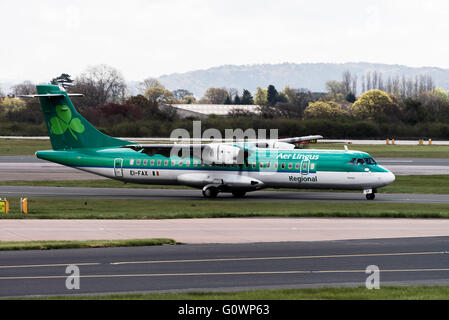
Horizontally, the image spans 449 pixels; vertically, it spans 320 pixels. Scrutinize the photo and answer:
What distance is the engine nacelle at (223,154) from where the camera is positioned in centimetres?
3888

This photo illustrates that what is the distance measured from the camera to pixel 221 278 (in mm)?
16953

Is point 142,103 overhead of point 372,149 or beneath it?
overhead

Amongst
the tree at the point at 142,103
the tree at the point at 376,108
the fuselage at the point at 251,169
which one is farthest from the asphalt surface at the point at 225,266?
the tree at the point at 142,103

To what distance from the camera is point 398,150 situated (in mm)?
81250

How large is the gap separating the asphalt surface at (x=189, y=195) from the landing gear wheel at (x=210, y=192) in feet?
1.00

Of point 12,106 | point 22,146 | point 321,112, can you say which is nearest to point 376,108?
point 321,112

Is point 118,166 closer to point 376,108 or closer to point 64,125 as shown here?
point 64,125

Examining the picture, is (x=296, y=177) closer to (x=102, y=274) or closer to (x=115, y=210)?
(x=115, y=210)

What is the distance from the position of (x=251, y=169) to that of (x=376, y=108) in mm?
77737

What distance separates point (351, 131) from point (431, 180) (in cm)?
4743

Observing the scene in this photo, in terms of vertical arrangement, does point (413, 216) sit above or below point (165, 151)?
below

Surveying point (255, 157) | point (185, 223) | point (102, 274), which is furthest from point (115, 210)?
point (102, 274)
